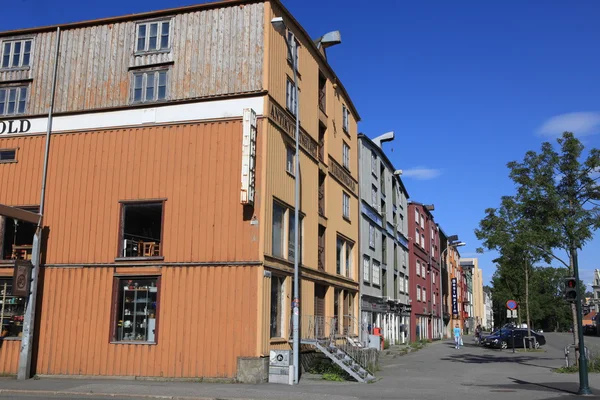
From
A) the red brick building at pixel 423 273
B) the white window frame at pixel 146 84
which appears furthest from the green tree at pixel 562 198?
the red brick building at pixel 423 273

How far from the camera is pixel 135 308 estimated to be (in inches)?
765

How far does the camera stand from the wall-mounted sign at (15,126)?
842 inches

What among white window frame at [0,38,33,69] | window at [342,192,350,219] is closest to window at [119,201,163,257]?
white window frame at [0,38,33,69]

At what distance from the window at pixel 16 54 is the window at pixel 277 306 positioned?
12.1m

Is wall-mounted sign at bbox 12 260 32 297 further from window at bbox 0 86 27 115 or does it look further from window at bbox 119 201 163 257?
window at bbox 0 86 27 115

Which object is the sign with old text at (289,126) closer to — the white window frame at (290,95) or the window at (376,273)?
the white window frame at (290,95)

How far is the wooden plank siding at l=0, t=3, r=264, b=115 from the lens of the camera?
792 inches

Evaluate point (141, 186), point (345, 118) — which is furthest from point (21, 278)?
point (345, 118)

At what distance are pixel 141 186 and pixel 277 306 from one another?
6089mm

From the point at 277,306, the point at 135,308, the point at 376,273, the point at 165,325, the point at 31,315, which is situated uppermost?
the point at 376,273

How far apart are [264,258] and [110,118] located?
7475 millimetres

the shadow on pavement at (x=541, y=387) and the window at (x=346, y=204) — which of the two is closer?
the shadow on pavement at (x=541, y=387)

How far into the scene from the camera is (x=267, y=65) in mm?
19906

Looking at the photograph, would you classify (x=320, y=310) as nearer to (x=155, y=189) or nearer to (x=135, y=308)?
(x=135, y=308)
